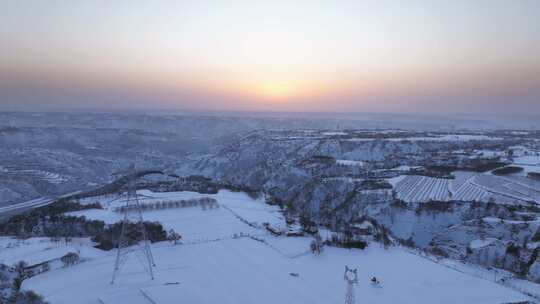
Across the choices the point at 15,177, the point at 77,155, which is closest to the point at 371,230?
the point at 15,177

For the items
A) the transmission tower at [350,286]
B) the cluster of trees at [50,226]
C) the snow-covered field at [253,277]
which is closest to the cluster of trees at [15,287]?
the snow-covered field at [253,277]

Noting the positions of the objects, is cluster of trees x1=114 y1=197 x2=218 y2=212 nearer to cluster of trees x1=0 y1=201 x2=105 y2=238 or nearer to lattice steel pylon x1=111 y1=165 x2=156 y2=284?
cluster of trees x1=0 y1=201 x2=105 y2=238

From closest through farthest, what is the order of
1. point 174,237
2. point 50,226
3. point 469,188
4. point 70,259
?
point 70,259 < point 174,237 < point 50,226 < point 469,188

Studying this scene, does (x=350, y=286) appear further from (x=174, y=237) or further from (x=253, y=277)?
(x=174, y=237)

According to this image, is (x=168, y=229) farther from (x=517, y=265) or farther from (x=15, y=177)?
(x=15, y=177)

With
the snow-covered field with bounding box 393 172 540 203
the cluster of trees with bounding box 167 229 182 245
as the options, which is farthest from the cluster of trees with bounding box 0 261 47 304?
the snow-covered field with bounding box 393 172 540 203

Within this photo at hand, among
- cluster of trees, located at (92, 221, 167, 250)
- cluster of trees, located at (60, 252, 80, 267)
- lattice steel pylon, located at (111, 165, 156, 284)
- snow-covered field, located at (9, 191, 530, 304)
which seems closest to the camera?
snow-covered field, located at (9, 191, 530, 304)

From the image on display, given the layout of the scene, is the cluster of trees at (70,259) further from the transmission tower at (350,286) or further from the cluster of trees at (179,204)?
the transmission tower at (350,286)

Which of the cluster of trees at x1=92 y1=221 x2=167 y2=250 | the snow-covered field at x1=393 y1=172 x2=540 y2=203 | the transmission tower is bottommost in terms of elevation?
the cluster of trees at x1=92 y1=221 x2=167 y2=250

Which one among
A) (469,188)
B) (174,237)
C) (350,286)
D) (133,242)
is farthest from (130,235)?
(469,188)
